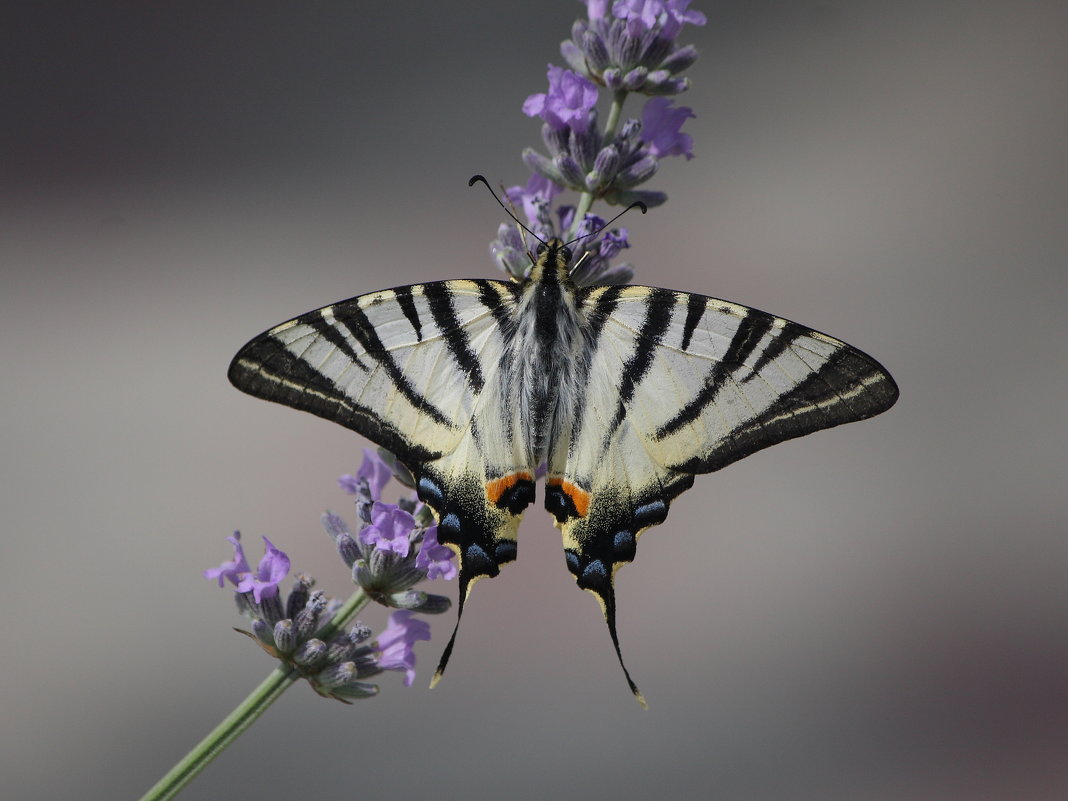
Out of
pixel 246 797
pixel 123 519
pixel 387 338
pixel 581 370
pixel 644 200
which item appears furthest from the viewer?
pixel 123 519

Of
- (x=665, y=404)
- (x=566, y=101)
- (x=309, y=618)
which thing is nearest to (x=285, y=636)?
(x=309, y=618)

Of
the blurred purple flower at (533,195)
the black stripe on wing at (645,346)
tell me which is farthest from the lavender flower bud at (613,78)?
the black stripe on wing at (645,346)

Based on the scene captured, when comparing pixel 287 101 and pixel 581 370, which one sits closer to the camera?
pixel 581 370

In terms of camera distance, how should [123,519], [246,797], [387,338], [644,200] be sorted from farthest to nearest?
[123,519] → [246,797] → [644,200] → [387,338]

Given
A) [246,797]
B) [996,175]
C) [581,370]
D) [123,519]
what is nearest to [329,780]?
[246,797]

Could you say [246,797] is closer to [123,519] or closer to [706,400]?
[123,519]

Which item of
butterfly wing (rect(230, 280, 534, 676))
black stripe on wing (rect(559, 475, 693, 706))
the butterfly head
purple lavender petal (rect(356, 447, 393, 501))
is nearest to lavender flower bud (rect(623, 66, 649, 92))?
the butterfly head

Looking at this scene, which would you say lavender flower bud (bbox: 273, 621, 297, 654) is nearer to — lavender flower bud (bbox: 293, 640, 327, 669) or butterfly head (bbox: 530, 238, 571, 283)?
lavender flower bud (bbox: 293, 640, 327, 669)
